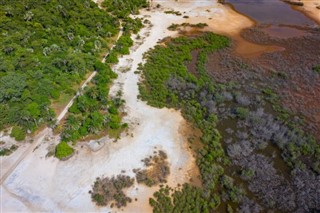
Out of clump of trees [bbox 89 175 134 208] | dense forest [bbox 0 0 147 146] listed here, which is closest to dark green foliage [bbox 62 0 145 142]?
dense forest [bbox 0 0 147 146]

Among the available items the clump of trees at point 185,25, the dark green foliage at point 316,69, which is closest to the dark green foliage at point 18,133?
the clump of trees at point 185,25

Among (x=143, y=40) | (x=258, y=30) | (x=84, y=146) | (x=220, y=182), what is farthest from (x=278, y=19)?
(x=84, y=146)

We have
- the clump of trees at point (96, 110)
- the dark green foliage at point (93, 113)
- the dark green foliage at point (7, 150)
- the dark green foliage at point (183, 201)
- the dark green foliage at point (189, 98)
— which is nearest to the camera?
the dark green foliage at point (183, 201)

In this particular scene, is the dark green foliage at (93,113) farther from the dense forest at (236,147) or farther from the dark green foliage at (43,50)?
the dense forest at (236,147)

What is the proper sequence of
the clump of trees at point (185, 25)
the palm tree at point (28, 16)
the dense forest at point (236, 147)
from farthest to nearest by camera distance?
1. the clump of trees at point (185, 25)
2. the palm tree at point (28, 16)
3. the dense forest at point (236, 147)

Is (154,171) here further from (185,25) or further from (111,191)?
(185,25)

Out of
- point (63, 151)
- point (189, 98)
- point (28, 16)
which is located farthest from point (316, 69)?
point (28, 16)
